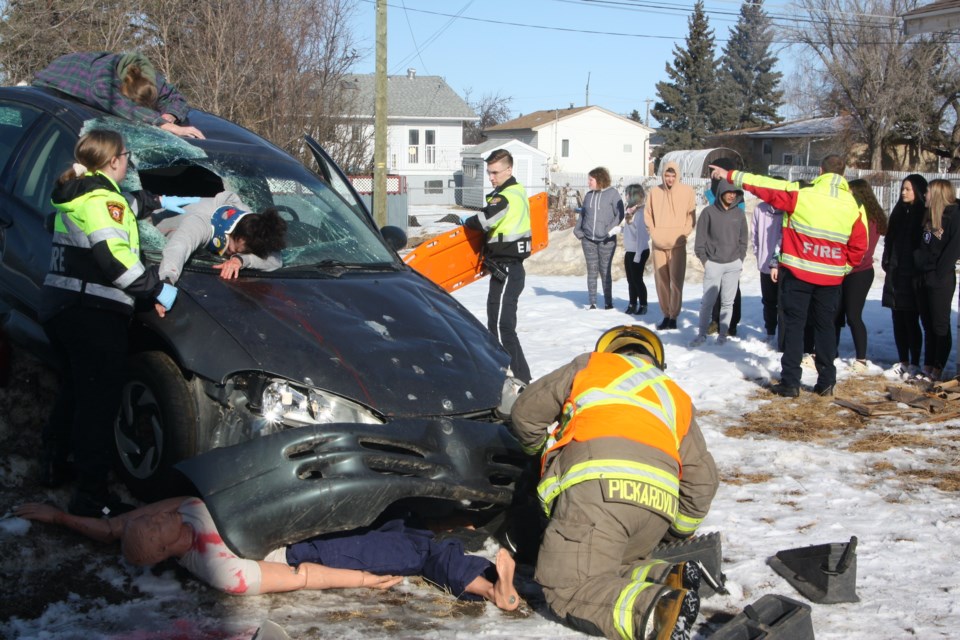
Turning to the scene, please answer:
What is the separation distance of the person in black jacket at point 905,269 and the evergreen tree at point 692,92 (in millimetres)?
63026

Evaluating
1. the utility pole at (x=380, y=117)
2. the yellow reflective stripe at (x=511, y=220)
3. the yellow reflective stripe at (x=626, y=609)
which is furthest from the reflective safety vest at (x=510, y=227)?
the utility pole at (x=380, y=117)

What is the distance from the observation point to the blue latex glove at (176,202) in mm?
5572

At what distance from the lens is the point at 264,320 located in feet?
15.0

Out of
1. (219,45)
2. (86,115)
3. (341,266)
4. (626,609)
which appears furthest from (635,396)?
(219,45)

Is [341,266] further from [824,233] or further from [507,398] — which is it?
[824,233]

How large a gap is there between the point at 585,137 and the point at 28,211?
197 ft

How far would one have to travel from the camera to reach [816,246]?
7910 millimetres

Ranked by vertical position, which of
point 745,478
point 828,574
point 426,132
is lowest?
point 745,478

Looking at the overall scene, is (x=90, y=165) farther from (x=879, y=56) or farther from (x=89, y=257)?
(x=879, y=56)

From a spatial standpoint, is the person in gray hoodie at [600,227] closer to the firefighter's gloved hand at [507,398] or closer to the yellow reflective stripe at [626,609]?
the firefighter's gloved hand at [507,398]

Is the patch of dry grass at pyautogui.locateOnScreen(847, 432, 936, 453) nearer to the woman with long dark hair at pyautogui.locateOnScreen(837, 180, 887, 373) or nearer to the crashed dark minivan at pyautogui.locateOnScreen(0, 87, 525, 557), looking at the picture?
the woman with long dark hair at pyautogui.locateOnScreen(837, 180, 887, 373)

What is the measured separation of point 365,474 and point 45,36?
15429 mm

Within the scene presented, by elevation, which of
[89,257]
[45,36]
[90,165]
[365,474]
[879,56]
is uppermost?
[879,56]

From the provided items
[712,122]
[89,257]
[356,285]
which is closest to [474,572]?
[356,285]
